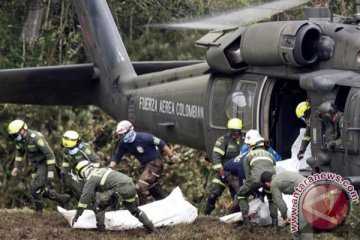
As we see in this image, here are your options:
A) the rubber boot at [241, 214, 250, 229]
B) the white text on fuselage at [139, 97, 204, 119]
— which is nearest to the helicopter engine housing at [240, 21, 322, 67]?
the white text on fuselage at [139, 97, 204, 119]

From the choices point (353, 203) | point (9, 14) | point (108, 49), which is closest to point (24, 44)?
point (9, 14)

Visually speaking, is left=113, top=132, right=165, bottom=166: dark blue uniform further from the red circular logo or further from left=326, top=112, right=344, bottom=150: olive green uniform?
the red circular logo

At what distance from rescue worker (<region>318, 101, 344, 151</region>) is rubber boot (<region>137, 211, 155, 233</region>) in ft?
8.28

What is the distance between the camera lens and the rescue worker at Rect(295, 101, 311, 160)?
15.6 metres

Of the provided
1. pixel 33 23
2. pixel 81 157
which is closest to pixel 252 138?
pixel 81 157

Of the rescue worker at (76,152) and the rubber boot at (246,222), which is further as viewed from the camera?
the rescue worker at (76,152)

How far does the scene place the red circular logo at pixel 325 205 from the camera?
545 inches

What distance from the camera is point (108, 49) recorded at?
19.9 m

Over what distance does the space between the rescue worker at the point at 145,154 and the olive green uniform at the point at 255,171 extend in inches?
93.9

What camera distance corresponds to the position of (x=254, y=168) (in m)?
14.9

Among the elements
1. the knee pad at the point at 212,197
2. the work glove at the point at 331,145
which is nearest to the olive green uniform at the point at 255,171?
the work glove at the point at 331,145

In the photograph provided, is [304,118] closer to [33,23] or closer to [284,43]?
[284,43]

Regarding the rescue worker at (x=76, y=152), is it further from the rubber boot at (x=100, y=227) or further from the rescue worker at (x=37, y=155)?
the rubber boot at (x=100, y=227)

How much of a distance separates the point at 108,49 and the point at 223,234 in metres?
5.93
